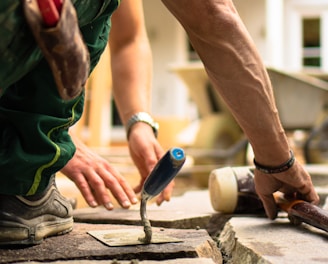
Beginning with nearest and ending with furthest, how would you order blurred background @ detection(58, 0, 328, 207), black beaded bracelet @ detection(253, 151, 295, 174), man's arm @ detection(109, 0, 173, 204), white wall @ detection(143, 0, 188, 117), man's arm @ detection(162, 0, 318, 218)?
man's arm @ detection(162, 0, 318, 218), black beaded bracelet @ detection(253, 151, 295, 174), man's arm @ detection(109, 0, 173, 204), blurred background @ detection(58, 0, 328, 207), white wall @ detection(143, 0, 188, 117)

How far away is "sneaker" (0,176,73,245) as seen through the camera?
4.13 ft

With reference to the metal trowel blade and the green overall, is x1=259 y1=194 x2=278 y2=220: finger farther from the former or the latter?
the green overall

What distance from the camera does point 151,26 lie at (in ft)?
37.2

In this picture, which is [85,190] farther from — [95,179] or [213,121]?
[213,121]

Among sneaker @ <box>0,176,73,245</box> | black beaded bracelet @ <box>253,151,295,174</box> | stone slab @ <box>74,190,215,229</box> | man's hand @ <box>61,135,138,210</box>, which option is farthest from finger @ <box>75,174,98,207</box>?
black beaded bracelet @ <box>253,151,295,174</box>

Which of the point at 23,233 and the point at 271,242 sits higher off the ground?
the point at 23,233

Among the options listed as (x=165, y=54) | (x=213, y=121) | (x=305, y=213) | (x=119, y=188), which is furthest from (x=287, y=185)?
Result: (x=165, y=54)

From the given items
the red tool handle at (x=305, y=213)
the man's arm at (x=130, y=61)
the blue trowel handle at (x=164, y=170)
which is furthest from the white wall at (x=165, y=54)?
the blue trowel handle at (x=164, y=170)

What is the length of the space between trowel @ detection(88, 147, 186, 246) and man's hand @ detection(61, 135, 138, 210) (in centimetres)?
21

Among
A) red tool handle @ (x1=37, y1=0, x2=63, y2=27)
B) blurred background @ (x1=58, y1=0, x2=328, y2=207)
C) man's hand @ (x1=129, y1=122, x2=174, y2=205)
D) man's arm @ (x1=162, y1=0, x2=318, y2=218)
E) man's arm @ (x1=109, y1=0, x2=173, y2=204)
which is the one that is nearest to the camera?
Result: red tool handle @ (x1=37, y1=0, x2=63, y2=27)

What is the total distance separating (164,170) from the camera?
113 cm

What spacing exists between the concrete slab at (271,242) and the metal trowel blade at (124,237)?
6.6 inches

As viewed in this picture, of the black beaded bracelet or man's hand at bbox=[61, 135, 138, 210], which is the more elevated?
the black beaded bracelet

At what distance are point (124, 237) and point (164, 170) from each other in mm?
270
